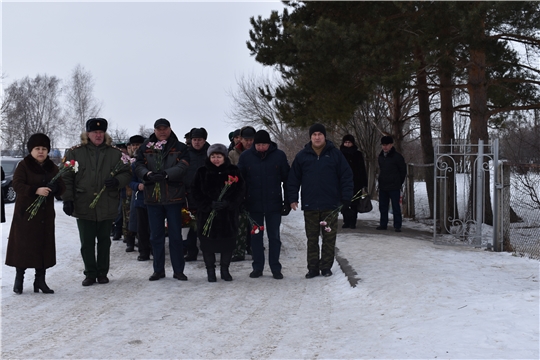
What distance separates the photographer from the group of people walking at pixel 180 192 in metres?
7.45

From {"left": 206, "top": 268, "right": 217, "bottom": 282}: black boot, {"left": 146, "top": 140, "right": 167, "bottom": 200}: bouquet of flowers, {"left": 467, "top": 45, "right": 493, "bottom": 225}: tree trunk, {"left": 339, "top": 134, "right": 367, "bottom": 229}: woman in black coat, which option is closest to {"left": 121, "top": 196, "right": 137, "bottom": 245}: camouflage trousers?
{"left": 146, "top": 140, "right": 167, "bottom": 200}: bouquet of flowers

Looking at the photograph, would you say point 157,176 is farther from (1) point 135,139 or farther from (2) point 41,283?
(1) point 135,139

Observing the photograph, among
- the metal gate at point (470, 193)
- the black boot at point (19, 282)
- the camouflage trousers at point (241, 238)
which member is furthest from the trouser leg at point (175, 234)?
the metal gate at point (470, 193)

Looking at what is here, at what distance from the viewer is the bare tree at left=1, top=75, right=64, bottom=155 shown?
63.7m

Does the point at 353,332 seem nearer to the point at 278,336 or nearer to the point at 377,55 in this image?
the point at 278,336

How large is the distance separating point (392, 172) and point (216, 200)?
535 centimetres

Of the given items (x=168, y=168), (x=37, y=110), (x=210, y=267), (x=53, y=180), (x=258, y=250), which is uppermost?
(x=37, y=110)

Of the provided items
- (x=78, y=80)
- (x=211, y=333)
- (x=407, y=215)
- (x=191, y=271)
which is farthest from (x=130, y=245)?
(x=78, y=80)

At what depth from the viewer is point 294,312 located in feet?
20.9

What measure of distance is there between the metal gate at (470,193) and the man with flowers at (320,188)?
118 inches

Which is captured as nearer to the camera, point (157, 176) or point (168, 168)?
point (157, 176)

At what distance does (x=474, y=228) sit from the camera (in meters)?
11.4

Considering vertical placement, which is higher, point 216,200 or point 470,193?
point 216,200

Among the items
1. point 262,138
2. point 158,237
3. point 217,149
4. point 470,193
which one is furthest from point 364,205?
point 158,237
